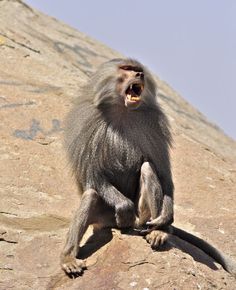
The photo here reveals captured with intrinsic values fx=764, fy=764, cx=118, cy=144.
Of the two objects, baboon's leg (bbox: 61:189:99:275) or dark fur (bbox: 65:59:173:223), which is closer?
baboon's leg (bbox: 61:189:99:275)

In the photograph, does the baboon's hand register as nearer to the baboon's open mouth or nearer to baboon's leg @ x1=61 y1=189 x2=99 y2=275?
baboon's leg @ x1=61 y1=189 x2=99 y2=275

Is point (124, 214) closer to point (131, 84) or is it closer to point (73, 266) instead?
point (73, 266)

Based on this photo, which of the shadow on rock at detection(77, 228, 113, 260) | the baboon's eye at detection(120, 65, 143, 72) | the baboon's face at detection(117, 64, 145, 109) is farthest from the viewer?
the baboon's eye at detection(120, 65, 143, 72)

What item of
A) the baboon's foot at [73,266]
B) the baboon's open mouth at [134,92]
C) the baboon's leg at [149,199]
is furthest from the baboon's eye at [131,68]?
the baboon's foot at [73,266]

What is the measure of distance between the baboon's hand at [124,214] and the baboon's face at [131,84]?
840mm

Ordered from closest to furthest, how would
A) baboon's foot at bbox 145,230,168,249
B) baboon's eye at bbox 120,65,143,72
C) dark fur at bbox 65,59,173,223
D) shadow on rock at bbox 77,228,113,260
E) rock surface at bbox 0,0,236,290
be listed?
rock surface at bbox 0,0,236,290 → baboon's foot at bbox 145,230,168,249 → shadow on rock at bbox 77,228,113,260 → dark fur at bbox 65,59,173,223 → baboon's eye at bbox 120,65,143,72

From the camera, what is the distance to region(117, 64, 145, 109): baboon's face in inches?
251

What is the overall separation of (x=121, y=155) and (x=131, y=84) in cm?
64

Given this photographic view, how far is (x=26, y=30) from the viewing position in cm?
1126

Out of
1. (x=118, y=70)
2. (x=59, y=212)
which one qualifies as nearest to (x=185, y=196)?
(x=59, y=212)

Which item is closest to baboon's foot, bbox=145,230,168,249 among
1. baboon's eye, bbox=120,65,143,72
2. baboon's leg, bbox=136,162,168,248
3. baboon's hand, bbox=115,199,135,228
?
baboon's leg, bbox=136,162,168,248

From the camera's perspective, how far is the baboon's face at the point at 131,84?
6.38 m

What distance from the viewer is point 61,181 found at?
786 centimetres

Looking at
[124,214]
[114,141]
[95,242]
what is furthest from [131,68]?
[95,242]
